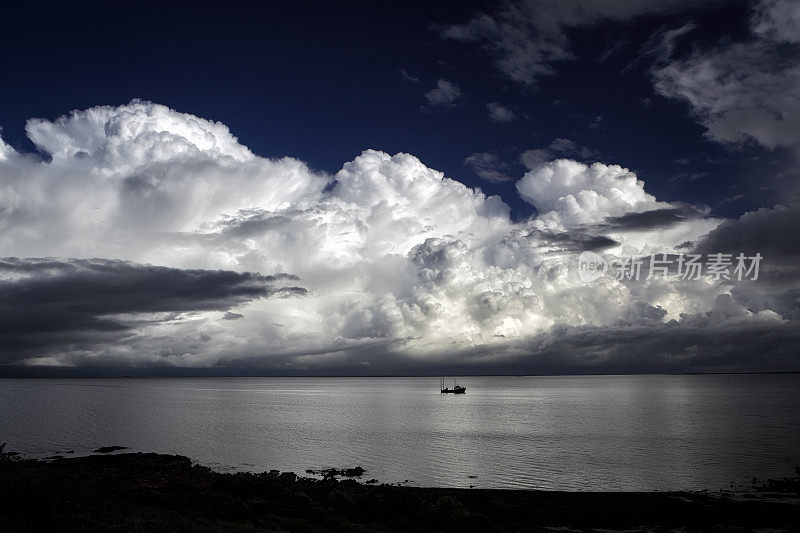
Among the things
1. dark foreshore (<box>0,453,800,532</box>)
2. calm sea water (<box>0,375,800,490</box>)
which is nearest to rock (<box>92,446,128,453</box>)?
calm sea water (<box>0,375,800,490</box>)

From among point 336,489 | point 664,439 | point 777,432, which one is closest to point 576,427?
point 664,439

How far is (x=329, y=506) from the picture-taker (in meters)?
33.3

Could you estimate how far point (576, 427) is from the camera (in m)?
88.7

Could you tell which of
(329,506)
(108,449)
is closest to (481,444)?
(329,506)

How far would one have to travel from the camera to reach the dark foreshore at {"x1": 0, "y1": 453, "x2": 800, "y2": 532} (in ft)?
72.5

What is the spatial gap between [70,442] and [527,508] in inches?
2643

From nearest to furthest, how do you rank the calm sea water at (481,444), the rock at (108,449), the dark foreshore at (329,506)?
the dark foreshore at (329,506), the calm sea water at (481,444), the rock at (108,449)

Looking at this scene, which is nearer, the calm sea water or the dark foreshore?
the dark foreshore

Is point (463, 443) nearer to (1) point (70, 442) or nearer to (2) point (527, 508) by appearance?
(2) point (527, 508)

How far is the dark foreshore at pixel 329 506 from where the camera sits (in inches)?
870

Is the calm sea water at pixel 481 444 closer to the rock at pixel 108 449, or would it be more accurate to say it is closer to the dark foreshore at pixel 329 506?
the rock at pixel 108 449

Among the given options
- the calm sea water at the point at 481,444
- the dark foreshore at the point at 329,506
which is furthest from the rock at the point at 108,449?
the dark foreshore at the point at 329,506

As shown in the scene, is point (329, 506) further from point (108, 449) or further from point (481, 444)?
point (108, 449)

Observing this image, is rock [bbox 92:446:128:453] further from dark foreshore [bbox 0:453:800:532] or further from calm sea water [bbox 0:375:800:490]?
dark foreshore [bbox 0:453:800:532]
